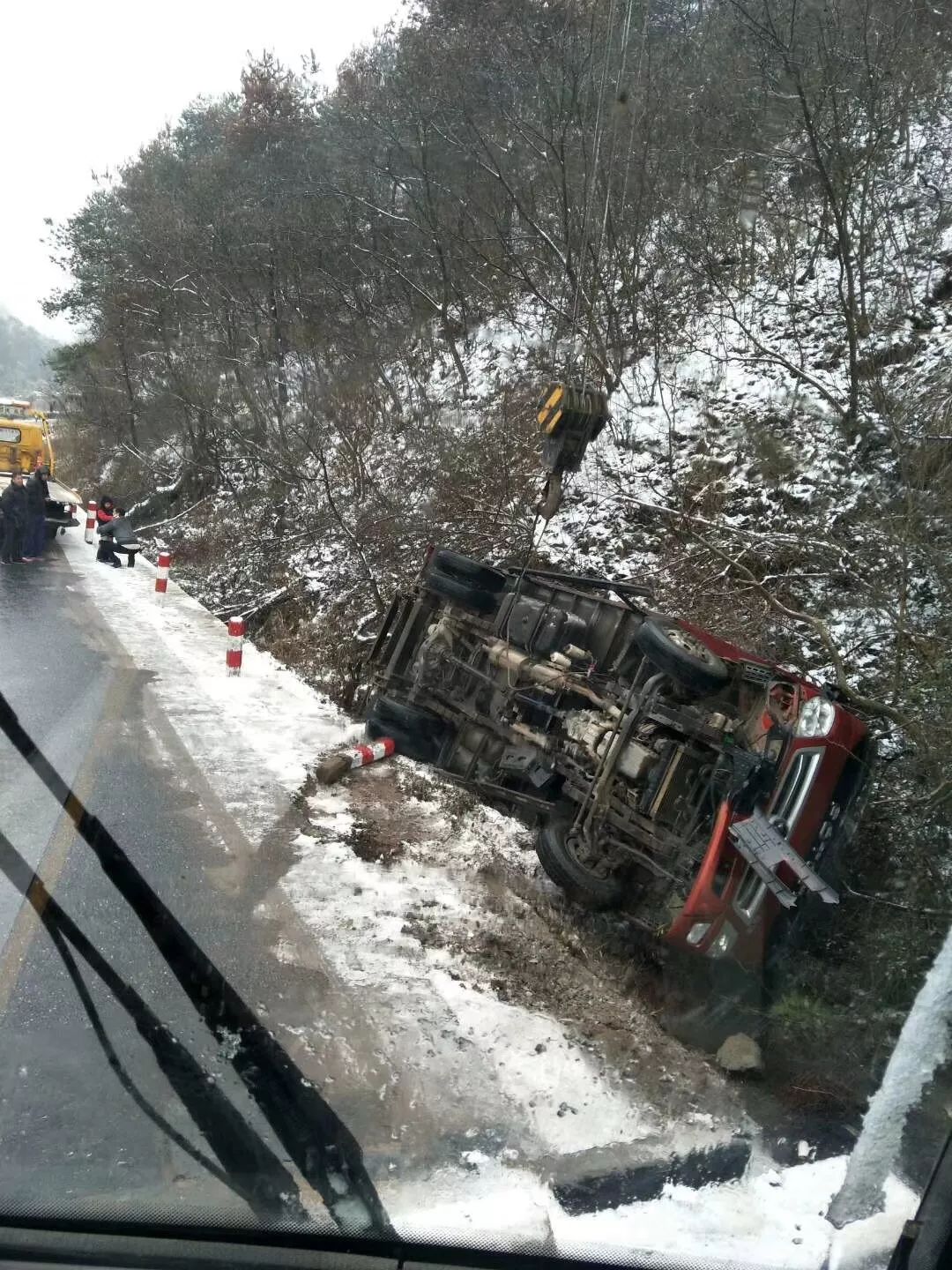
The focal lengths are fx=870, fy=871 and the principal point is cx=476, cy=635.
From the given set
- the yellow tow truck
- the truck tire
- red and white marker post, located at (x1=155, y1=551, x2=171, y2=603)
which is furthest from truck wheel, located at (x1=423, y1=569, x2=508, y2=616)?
the yellow tow truck

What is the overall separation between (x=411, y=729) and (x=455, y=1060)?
4.25 metres

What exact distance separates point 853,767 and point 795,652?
Answer: 2.91m

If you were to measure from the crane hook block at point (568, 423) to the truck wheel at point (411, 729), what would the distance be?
2739 mm

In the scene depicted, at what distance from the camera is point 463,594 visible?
318 inches

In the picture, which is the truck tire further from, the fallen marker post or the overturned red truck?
the fallen marker post

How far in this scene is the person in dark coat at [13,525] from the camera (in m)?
12.9

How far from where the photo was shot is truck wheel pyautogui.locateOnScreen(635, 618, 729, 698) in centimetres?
571

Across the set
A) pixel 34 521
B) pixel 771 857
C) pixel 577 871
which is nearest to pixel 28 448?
pixel 34 521

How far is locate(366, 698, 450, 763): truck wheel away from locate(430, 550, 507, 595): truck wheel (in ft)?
4.20

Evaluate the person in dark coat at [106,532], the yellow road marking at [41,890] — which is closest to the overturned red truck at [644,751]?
the yellow road marking at [41,890]

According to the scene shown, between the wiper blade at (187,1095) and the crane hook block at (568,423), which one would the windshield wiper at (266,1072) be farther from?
the crane hook block at (568,423)

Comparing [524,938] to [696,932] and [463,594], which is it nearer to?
[696,932]

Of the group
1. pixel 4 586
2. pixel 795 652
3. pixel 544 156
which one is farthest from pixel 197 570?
pixel 795 652

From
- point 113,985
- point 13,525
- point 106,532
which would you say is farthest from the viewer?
point 106,532
